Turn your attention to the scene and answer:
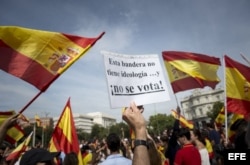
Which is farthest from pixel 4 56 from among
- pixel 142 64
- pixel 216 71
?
pixel 216 71

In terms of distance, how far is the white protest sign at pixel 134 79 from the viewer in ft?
11.6

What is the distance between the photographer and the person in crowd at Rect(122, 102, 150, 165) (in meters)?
2.02

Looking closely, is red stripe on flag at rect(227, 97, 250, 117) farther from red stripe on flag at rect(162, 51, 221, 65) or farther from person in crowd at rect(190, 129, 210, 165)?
person in crowd at rect(190, 129, 210, 165)

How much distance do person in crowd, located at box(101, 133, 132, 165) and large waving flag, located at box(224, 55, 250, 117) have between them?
5084 millimetres

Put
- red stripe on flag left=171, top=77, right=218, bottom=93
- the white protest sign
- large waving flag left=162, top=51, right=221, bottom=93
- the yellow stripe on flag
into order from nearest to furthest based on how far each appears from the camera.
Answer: the white protest sign, red stripe on flag left=171, top=77, right=218, bottom=93, large waving flag left=162, top=51, right=221, bottom=93, the yellow stripe on flag

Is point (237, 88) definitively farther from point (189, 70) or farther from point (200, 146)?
point (200, 146)

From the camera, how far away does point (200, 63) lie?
9.25 m

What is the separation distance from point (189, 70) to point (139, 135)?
7.04 meters

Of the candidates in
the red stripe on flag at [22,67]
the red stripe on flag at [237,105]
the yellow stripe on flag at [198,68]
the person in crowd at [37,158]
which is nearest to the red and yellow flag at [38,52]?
the red stripe on flag at [22,67]

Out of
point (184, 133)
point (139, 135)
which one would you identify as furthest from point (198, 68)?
point (139, 135)

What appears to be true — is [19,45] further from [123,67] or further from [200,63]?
[200,63]

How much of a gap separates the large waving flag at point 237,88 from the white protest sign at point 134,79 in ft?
16.3

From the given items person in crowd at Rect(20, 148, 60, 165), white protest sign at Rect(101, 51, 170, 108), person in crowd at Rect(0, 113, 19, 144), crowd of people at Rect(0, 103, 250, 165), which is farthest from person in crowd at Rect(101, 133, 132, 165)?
person in crowd at Rect(0, 113, 19, 144)

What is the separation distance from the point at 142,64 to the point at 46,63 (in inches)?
79.4
